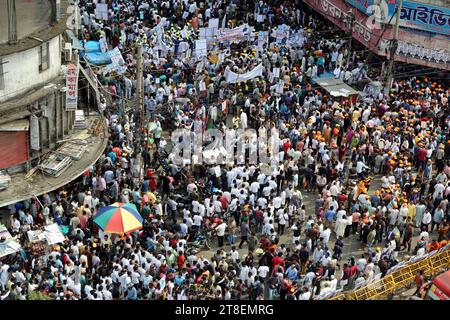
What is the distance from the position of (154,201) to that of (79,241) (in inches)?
125

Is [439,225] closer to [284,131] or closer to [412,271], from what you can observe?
[412,271]

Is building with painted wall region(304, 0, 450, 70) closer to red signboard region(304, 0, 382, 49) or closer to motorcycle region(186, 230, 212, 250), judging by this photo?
red signboard region(304, 0, 382, 49)

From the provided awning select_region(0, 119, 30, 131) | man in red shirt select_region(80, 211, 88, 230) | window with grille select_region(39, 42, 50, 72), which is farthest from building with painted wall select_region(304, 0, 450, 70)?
man in red shirt select_region(80, 211, 88, 230)

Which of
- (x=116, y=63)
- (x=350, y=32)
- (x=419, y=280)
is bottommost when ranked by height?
(x=419, y=280)

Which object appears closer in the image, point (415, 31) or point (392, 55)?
point (392, 55)

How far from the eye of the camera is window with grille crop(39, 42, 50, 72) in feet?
75.3

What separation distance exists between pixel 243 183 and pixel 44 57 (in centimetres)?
729

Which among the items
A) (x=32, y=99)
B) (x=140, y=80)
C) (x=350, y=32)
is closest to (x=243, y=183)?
(x=140, y=80)

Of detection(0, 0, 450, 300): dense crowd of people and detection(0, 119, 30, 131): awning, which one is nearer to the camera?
detection(0, 0, 450, 300): dense crowd of people

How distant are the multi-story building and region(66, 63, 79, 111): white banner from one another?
0.37m

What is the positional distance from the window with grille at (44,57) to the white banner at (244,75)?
24.1ft

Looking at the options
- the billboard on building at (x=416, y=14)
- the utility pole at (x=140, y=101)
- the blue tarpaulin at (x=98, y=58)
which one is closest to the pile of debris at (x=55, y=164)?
the utility pole at (x=140, y=101)

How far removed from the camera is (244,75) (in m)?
28.2

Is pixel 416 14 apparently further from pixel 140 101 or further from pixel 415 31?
pixel 140 101
